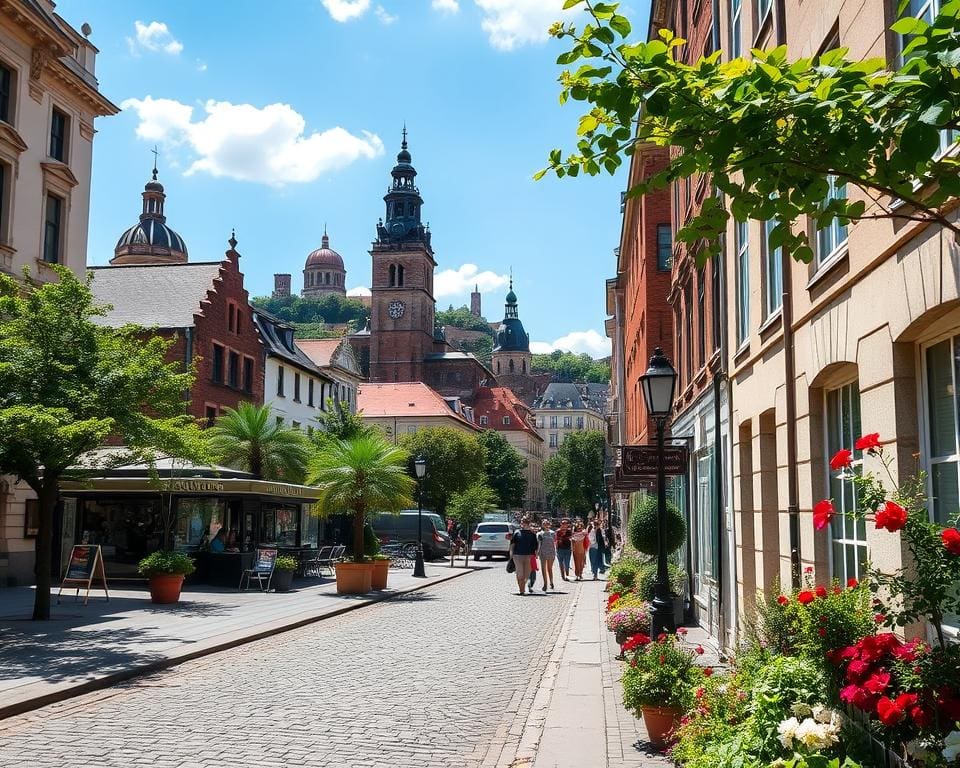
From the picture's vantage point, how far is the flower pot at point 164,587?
70.0ft

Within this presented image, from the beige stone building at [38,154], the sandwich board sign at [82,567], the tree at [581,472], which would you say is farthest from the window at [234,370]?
the tree at [581,472]

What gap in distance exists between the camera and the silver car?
45.8m

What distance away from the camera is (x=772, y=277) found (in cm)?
1179

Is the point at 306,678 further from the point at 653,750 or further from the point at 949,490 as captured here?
the point at 949,490

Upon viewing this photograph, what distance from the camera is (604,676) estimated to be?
12.0 m

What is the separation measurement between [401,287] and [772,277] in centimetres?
11658

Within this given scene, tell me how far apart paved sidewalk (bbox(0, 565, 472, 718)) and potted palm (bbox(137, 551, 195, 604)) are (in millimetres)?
295

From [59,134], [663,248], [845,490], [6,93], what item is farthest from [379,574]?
[845,490]

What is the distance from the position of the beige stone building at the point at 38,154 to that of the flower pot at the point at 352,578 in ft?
28.6

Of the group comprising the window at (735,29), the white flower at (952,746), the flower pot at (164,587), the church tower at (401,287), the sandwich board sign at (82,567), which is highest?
the church tower at (401,287)

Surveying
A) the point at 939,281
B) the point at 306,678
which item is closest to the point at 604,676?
the point at 306,678

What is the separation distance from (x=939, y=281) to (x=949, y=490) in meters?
1.34

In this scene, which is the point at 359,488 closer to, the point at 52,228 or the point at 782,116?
the point at 52,228

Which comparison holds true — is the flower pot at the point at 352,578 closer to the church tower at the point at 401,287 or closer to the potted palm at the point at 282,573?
the potted palm at the point at 282,573
